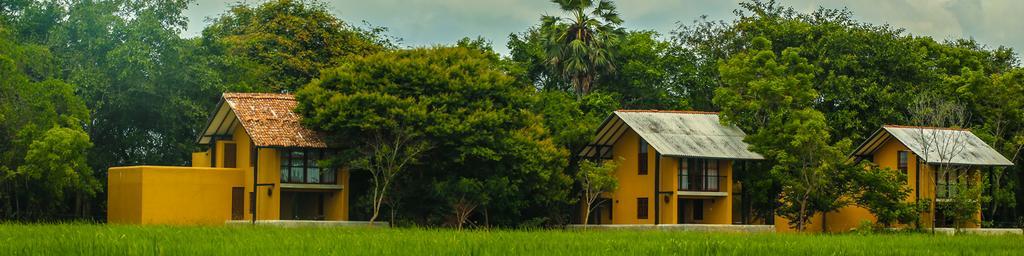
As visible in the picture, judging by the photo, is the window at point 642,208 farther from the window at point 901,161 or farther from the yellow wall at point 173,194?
the yellow wall at point 173,194

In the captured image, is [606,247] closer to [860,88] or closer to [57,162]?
[57,162]

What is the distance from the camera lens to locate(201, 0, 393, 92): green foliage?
189ft

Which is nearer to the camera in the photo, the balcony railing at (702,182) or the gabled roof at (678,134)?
the gabled roof at (678,134)

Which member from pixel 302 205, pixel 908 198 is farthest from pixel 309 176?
pixel 908 198

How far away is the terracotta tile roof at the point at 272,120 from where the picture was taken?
48.5m

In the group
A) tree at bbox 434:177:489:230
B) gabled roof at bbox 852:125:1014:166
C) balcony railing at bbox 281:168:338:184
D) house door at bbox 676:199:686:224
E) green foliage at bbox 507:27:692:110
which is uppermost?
green foliage at bbox 507:27:692:110

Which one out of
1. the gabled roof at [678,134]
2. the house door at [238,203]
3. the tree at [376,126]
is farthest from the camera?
the gabled roof at [678,134]

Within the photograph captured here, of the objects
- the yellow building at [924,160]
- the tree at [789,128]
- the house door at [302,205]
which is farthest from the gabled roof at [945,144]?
the house door at [302,205]

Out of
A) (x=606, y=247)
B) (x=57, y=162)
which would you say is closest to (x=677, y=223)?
(x=57, y=162)

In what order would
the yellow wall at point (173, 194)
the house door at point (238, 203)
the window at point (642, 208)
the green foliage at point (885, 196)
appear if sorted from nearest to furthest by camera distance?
the yellow wall at point (173, 194), the green foliage at point (885, 196), the house door at point (238, 203), the window at point (642, 208)

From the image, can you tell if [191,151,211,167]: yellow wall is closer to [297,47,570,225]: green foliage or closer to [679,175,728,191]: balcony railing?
[297,47,570,225]: green foliage

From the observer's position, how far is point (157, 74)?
54844 mm

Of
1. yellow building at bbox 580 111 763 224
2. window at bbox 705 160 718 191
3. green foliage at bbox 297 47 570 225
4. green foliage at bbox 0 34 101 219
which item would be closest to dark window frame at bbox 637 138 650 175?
yellow building at bbox 580 111 763 224

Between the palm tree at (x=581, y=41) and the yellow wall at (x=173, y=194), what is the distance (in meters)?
16.2
